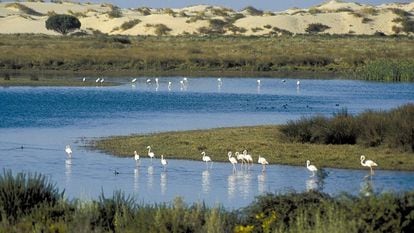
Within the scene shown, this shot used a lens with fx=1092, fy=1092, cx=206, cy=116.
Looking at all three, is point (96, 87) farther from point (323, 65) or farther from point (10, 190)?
point (10, 190)

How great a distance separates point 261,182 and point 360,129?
248 inches

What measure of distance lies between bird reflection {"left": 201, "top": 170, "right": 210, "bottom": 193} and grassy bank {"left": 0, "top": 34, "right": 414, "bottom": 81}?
3993cm

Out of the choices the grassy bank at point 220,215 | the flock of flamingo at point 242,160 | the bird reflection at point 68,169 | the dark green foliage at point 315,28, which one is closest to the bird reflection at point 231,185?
the flock of flamingo at point 242,160

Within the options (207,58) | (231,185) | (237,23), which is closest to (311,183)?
(231,185)

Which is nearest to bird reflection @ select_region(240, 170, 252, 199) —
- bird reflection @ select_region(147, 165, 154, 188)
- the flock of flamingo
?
the flock of flamingo

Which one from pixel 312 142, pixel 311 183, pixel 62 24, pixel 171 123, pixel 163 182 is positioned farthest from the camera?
pixel 62 24

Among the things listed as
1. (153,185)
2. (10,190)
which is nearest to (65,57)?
(153,185)

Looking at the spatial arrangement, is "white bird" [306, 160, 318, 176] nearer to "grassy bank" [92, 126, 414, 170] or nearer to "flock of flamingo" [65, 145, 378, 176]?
"flock of flamingo" [65, 145, 378, 176]

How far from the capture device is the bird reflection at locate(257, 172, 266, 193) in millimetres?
20609

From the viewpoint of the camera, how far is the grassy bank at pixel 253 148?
80.7 feet

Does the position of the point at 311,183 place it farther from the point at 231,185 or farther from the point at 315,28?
the point at 315,28

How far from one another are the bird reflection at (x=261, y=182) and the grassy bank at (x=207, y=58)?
39.6 metres

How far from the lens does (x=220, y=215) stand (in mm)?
12234

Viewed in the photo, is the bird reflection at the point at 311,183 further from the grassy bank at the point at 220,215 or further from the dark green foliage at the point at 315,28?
the dark green foliage at the point at 315,28
